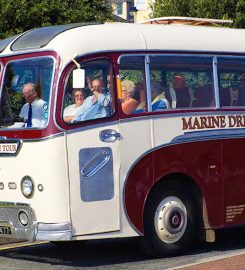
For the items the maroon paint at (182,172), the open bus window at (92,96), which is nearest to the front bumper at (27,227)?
the maroon paint at (182,172)

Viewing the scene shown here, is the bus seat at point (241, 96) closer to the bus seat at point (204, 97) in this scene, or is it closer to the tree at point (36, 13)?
the bus seat at point (204, 97)

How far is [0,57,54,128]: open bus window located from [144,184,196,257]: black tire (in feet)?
5.81

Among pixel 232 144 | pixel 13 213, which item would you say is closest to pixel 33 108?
pixel 13 213

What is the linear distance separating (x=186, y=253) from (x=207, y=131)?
1.60m

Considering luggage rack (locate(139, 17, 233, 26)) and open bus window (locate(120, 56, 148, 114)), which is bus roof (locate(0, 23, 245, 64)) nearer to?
open bus window (locate(120, 56, 148, 114))

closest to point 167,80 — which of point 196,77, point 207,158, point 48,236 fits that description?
point 196,77

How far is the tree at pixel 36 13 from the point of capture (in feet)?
47.2

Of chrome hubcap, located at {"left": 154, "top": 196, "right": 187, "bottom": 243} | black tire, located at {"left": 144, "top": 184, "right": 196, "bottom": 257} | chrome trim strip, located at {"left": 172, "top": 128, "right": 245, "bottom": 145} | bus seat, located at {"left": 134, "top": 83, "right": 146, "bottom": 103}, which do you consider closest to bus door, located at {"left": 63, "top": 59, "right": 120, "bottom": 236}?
bus seat, located at {"left": 134, "top": 83, "right": 146, "bottom": 103}

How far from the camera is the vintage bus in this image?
8906 millimetres

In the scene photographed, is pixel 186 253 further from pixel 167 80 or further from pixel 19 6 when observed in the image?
pixel 19 6

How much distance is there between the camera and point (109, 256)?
1017 cm

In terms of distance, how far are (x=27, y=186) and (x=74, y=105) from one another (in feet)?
3.53

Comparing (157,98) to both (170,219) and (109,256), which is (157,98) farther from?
(109,256)

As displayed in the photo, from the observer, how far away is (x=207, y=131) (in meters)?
10.0
